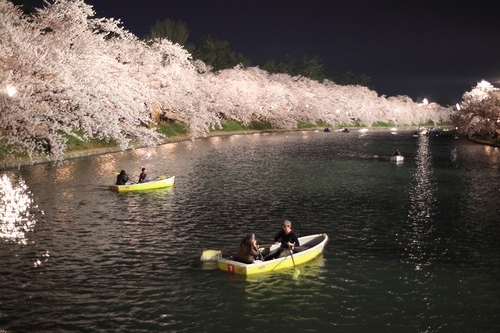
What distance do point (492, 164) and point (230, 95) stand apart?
2182 inches

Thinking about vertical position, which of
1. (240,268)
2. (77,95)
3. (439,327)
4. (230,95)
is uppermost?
(230,95)

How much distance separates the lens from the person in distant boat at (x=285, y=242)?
58.8 ft

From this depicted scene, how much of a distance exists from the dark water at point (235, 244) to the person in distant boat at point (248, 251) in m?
0.70

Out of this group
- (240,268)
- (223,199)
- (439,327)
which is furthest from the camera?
(223,199)

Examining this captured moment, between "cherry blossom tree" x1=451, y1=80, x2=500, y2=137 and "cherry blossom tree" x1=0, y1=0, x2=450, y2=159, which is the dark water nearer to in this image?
"cherry blossom tree" x1=0, y1=0, x2=450, y2=159

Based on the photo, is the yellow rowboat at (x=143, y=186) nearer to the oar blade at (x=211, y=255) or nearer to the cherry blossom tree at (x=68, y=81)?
the cherry blossom tree at (x=68, y=81)

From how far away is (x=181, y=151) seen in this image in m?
60.8

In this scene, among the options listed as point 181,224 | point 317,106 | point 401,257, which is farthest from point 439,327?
point 317,106

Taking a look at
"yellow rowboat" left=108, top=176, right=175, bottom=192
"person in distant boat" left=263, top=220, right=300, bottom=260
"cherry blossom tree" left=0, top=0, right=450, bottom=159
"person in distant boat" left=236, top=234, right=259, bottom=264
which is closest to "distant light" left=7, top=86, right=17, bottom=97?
"cherry blossom tree" left=0, top=0, right=450, bottom=159

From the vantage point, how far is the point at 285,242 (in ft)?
60.2

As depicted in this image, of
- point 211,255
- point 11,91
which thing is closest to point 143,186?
point 11,91

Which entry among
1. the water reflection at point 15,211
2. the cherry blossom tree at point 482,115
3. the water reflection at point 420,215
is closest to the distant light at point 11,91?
the water reflection at point 15,211

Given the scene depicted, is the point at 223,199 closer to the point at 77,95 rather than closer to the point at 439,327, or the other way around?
the point at 77,95

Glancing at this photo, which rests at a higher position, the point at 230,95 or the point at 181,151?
the point at 230,95
